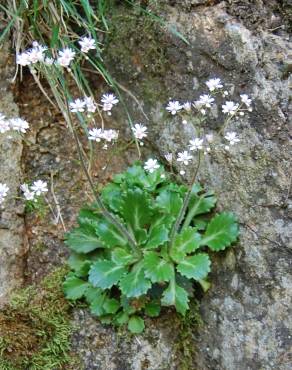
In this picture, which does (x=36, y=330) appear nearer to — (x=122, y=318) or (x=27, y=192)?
(x=122, y=318)

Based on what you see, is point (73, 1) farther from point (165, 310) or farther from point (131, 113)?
point (165, 310)

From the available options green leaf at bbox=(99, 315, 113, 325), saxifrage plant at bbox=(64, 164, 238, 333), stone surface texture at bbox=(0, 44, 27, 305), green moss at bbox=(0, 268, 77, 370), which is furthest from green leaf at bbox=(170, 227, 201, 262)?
stone surface texture at bbox=(0, 44, 27, 305)

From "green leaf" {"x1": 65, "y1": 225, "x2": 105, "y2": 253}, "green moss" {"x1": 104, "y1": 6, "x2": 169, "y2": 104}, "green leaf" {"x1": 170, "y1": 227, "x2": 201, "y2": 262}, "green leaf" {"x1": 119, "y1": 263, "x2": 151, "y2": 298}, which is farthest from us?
"green moss" {"x1": 104, "y1": 6, "x2": 169, "y2": 104}

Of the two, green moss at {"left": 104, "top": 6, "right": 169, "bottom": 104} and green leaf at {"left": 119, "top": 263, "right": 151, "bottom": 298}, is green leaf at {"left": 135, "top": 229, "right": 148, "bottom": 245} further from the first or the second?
green moss at {"left": 104, "top": 6, "right": 169, "bottom": 104}

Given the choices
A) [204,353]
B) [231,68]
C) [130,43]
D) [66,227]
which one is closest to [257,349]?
[204,353]

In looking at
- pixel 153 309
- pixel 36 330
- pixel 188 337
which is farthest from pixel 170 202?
pixel 36 330

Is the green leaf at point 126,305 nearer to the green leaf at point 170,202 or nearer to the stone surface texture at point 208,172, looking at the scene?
the stone surface texture at point 208,172
